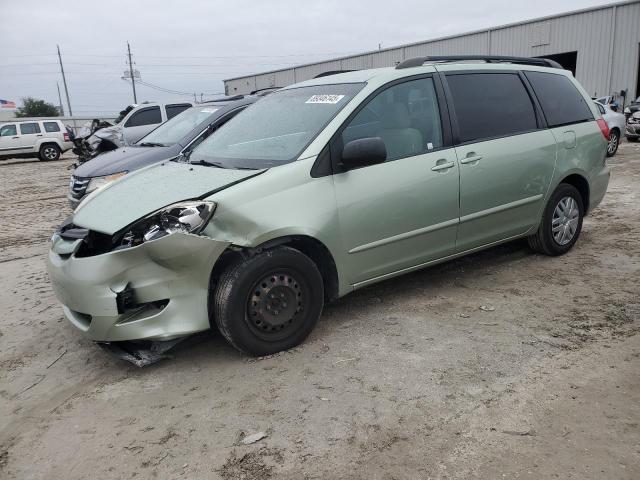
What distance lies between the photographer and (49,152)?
22.0 m

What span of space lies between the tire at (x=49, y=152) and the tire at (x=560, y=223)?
21.6m

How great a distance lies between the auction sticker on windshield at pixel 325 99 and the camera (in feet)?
12.7

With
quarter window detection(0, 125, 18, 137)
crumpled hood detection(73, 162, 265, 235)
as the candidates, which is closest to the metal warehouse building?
quarter window detection(0, 125, 18, 137)

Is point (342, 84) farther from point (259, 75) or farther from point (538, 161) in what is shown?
point (259, 75)

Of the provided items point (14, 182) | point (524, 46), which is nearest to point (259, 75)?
point (524, 46)

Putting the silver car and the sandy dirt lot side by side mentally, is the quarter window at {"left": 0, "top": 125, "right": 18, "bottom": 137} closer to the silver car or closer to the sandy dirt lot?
the sandy dirt lot

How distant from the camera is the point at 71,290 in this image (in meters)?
3.26

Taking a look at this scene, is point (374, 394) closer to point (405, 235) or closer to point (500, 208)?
point (405, 235)

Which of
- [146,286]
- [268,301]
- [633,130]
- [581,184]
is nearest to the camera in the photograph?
[146,286]

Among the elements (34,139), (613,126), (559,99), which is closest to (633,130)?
(613,126)

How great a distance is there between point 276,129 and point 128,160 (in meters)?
3.75

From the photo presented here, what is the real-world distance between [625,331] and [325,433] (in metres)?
2.27

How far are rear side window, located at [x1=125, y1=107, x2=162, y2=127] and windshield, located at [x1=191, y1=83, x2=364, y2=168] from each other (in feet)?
30.0

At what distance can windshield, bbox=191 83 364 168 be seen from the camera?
12.1 feet
